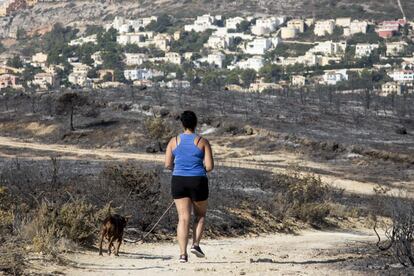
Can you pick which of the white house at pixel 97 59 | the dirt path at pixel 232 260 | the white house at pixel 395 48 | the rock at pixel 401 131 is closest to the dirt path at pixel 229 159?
the rock at pixel 401 131

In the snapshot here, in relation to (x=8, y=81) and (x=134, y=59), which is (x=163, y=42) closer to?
(x=134, y=59)

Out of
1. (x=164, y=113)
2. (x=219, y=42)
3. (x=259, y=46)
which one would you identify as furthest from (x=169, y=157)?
(x=219, y=42)

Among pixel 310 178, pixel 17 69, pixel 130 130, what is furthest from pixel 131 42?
pixel 310 178

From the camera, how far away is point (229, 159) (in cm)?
4159

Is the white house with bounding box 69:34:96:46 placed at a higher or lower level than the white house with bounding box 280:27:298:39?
lower

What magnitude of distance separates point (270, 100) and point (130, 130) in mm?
25282

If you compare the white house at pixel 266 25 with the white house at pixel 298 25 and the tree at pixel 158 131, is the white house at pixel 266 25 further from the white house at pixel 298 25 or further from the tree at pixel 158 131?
the tree at pixel 158 131

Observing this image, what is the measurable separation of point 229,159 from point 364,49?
123 m

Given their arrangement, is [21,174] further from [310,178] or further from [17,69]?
[17,69]

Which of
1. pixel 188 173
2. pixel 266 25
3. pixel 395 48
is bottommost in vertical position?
pixel 395 48

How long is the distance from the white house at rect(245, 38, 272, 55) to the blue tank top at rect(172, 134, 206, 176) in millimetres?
163425

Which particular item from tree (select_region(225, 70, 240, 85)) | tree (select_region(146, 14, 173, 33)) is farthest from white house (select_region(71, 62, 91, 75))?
tree (select_region(146, 14, 173, 33))

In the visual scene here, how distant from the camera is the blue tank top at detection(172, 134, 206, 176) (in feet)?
31.7

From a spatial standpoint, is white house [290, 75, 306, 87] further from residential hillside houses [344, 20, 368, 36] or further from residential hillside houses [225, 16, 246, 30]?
residential hillside houses [225, 16, 246, 30]
